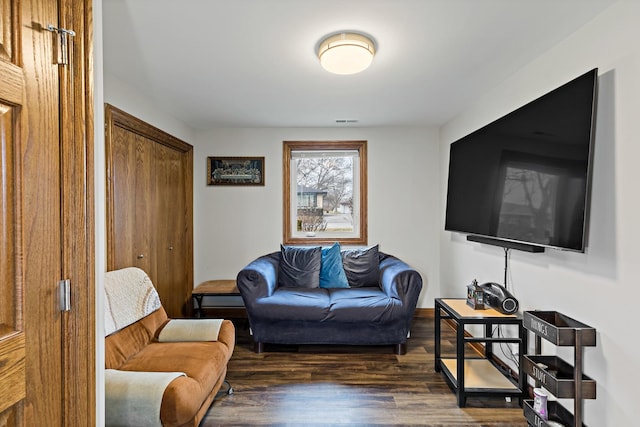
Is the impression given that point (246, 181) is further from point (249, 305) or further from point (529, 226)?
point (529, 226)

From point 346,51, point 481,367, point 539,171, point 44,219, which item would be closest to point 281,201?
point 346,51

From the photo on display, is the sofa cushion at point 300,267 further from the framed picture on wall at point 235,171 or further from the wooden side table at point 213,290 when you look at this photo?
the framed picture on wall at point 235,171

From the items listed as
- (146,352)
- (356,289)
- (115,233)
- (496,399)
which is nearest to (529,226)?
(496,399)

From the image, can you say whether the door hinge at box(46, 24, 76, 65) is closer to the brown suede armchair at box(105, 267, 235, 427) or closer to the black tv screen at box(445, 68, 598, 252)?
the brown suede armchair at box(105, 267, 235, 427)

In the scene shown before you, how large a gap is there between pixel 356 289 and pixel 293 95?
2088 mm

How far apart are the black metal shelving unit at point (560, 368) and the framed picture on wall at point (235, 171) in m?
3.23

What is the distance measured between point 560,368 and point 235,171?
367 centimetres

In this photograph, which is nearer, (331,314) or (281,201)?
(331,314)

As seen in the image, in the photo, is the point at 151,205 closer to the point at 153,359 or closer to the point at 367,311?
the point at 153,359

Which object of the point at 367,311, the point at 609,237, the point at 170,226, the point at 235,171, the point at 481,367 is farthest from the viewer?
the point at 235,171

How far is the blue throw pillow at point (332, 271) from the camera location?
147 inches

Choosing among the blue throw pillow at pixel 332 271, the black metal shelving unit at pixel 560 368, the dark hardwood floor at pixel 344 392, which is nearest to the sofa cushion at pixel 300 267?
the blue throw pillow at pixel 332 271

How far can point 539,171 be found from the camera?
6.52 ft

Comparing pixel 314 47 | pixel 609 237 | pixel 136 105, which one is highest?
pixel 314 47
